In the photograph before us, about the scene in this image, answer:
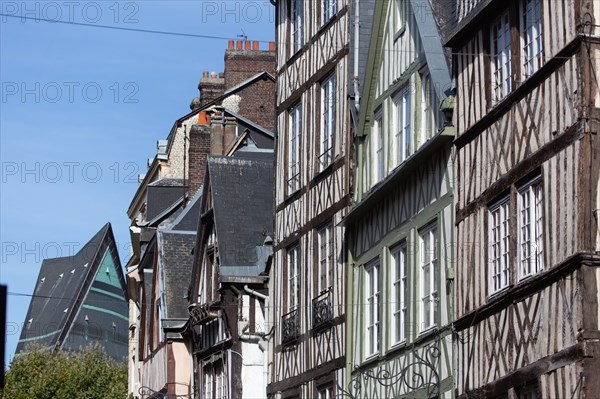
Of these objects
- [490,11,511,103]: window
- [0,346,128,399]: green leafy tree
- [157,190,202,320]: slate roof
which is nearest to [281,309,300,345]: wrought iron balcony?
[490,11,511,103]: window

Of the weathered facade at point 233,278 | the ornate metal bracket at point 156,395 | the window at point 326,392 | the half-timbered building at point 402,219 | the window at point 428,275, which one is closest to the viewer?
the half-timbered building at point 402,219

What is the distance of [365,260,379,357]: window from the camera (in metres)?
21.5

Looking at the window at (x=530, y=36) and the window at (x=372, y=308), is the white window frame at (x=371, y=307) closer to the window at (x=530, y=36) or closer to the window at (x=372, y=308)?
the window at (x=372, y=308)

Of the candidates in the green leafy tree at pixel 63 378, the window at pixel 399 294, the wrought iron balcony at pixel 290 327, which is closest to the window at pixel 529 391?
the window at pixel 399 294

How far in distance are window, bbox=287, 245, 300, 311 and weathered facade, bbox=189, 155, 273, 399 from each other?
5.15ft

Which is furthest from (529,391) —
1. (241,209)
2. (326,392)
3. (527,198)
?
(241,209)

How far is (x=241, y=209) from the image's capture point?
29.8 m

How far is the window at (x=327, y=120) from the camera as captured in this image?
2422 cm

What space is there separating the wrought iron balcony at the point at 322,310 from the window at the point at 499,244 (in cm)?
641

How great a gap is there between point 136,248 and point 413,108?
2220cm

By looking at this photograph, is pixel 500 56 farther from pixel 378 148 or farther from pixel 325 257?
pixel 325 257

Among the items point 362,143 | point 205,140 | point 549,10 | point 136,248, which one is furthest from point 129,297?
point 549,10

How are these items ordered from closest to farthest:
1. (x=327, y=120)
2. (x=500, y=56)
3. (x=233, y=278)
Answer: (x=500, y=56), (x=327, y=120), (x=233, y=278)

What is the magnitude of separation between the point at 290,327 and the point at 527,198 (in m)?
9.48
